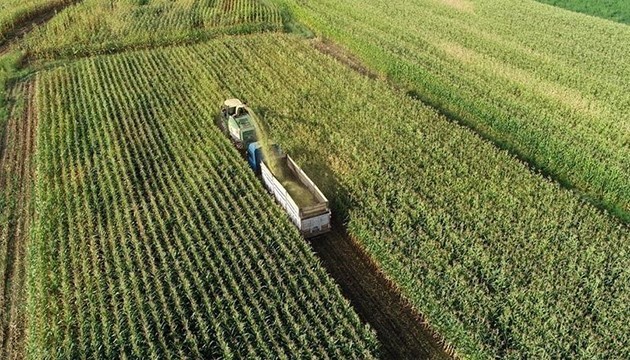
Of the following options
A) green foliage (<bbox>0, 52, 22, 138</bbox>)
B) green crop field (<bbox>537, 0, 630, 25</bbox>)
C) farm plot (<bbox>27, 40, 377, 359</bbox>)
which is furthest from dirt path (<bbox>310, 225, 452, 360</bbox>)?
green crop field (<bbox>537, 0, 630, 25</bbox>)

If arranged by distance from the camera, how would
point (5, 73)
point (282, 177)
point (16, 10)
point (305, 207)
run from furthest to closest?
point (16, 10) < point (5, 73) < point (282, 177) < point (305, 207)

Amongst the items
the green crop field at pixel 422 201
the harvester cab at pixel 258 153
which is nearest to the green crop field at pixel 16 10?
the green crop field at pixel 422 201

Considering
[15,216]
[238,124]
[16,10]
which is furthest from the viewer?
[16,10]

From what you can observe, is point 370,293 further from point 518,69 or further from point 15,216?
point 518,69

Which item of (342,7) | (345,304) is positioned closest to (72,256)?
(345,304)

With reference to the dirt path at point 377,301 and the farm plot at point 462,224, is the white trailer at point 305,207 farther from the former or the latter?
the farm plot at point 462,224

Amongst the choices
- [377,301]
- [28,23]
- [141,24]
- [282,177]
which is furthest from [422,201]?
[28,23]
